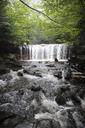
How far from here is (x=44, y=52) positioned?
18.4 metres

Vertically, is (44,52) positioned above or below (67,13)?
below

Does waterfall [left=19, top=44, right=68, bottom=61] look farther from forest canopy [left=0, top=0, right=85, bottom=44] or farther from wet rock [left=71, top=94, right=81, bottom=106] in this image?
wet rock [left=71, top=94, right=81, bottom=106]

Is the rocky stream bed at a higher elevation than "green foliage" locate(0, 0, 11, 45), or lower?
lower

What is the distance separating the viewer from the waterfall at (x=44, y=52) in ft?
57.3

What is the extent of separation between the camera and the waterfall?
17.5 metres

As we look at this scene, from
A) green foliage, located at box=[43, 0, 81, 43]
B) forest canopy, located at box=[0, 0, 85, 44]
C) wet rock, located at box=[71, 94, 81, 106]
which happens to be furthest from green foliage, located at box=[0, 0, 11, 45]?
wet rock, located at box=[71, 94, 81, 106]

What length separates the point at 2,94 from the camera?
7320mm

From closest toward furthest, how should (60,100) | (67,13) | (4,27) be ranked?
(60,100)
(67,13)
(4,27)

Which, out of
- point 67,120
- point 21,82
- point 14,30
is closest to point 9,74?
point 21,82

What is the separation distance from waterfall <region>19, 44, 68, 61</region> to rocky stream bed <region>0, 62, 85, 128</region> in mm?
7365

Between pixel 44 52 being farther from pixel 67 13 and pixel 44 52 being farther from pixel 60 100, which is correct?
pixel 60 100

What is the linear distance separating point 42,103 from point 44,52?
12293mm

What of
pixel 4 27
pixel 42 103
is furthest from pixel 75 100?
pixel 4 27

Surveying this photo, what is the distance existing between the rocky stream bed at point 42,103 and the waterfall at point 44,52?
736 cm
